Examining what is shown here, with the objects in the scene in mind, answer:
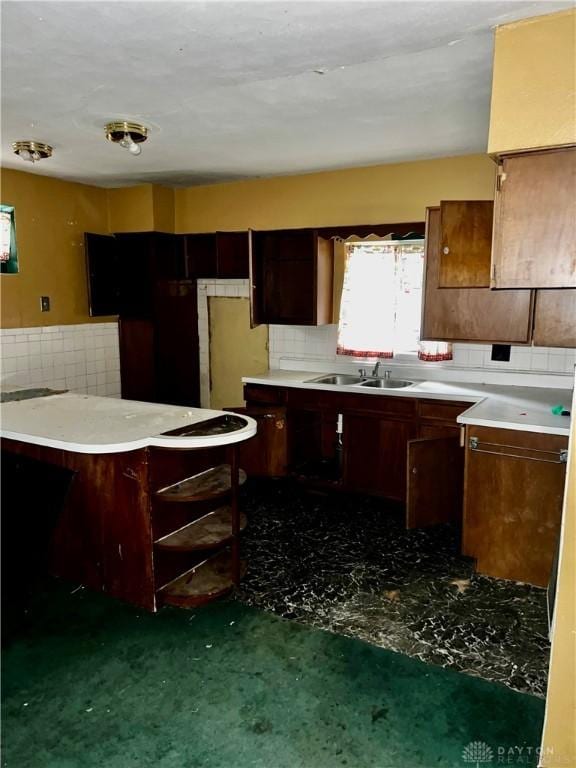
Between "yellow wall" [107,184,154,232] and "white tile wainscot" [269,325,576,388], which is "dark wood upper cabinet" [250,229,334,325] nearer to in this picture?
"white tile wainscot" [269,325,576,388]

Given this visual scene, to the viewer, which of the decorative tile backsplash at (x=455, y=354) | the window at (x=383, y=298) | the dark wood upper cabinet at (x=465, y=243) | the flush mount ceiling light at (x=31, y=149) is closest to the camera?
the dark wood upper cabinet at (x=465, y=243)

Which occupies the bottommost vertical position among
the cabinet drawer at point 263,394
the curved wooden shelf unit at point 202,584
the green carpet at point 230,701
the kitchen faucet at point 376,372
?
the green carpet at point 230,701

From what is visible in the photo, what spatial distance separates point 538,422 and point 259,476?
2.10 metres

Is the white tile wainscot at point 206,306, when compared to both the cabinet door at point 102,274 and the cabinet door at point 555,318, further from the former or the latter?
the cabinet door at point 555,318

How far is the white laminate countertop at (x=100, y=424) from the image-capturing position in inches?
96.6

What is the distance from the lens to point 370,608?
8.86 feet

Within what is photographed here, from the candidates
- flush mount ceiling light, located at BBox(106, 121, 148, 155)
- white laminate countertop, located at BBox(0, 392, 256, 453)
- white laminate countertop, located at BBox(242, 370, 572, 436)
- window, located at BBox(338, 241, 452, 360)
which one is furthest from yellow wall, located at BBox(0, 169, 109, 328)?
window, located at BBox(338, 241, 452, 360)

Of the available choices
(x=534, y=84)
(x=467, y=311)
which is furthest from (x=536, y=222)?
(x=467, y=311)

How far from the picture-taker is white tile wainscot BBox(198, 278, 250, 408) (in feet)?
16.1

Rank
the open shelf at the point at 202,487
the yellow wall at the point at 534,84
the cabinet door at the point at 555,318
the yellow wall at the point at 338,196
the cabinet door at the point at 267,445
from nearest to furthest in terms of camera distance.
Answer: the yellow wall at the point at 534,84 → the open shelf at the point at 202,487 → the cabinet door at the point at 555,318 → the yellow wall at the point at 338,196 → the cabinet door at the point at 267,445

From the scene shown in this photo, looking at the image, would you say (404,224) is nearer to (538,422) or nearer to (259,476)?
(538,422)

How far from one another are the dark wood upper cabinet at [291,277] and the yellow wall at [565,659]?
279 centimetres

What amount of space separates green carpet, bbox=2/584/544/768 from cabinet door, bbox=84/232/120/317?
278cm

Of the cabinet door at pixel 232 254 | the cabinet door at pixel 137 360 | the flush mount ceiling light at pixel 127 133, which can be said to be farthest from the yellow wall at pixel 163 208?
the flush mount ceiling light at pixel 127 133
